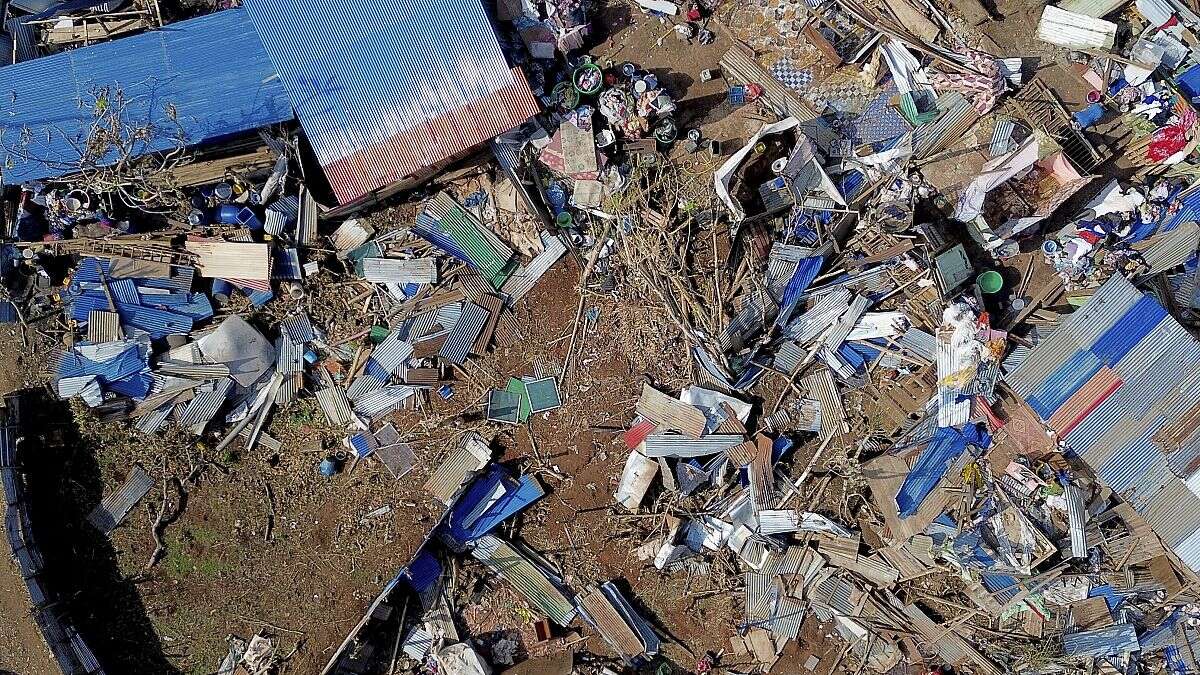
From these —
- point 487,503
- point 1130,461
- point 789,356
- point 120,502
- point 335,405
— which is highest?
point 1130,461

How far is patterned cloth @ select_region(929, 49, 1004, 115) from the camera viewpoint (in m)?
13.4

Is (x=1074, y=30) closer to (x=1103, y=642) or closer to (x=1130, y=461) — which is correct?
(x=1130, y=461)

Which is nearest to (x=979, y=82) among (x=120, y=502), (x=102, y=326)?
(x=102, y=326)

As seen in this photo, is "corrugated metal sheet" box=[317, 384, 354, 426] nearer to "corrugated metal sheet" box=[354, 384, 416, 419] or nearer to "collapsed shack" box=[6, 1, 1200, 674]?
"collapsed shack" box=[6, 1, 1200, 674]

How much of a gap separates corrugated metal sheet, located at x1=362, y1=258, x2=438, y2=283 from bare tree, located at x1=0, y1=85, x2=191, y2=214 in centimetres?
334

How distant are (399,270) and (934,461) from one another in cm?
972

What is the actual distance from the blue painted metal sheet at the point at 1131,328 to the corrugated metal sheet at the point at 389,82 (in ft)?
32.7

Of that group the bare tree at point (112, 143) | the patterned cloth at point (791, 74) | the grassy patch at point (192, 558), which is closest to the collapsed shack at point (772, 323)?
the patterned cloth at point (791, 74)

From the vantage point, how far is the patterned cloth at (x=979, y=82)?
1345cm

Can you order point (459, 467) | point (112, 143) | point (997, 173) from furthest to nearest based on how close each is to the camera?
point (459, 467)
point (997, 173)
point (112, 143)

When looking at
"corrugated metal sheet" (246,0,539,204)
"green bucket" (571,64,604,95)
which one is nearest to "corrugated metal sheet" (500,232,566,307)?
"corrugated metal sheet" (246,0,539,204)

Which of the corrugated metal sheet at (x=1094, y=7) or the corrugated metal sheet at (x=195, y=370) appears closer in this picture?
the corrugated metal sheet at (x=1094, y=7)

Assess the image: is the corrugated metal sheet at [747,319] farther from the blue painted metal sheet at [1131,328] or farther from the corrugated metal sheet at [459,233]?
the blue painted metal sheet at [1131,328]

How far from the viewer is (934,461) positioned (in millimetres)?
13688
